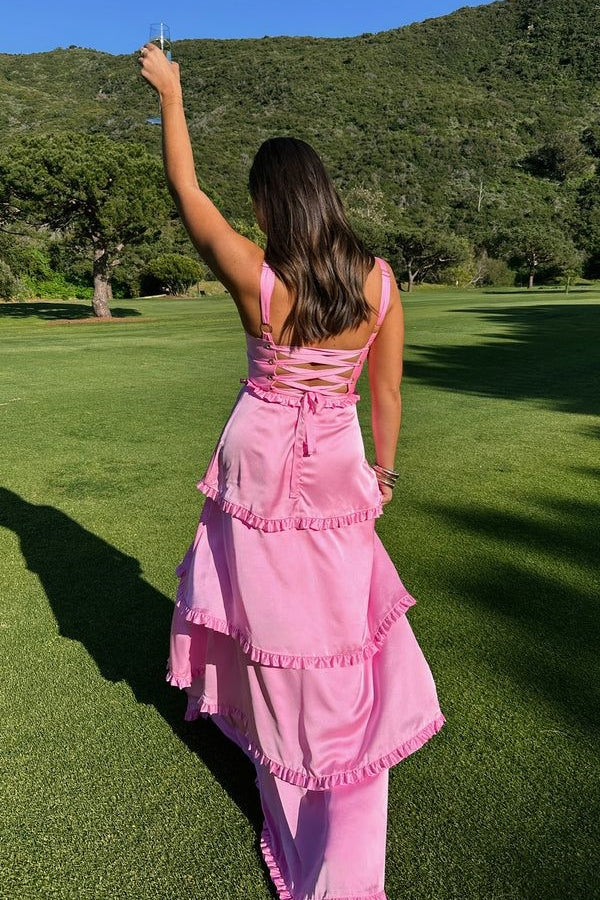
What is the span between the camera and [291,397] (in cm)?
209

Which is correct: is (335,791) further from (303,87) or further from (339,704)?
(303,87)

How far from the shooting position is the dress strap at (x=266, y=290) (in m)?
1.95

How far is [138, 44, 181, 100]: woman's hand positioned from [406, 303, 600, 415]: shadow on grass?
771 cm

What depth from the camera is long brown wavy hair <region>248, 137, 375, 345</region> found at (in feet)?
6.25

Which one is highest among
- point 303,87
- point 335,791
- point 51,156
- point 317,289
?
point 303,87

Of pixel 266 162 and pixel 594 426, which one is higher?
pixel 266 162

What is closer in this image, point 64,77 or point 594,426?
point 594,426

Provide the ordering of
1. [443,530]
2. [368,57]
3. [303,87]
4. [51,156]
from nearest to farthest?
[443,530], [51,156], [303,87], [368,57]

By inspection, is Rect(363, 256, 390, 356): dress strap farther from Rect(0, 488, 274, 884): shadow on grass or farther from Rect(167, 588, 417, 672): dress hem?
Rect(0, 488, 274, 884): shadow on grass

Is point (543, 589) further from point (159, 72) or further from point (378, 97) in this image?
point (378, 97)

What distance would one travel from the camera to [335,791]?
2031 millimetres

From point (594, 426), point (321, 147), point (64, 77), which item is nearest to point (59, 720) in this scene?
point (594, 426)

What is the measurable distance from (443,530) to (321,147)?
75.9 meters

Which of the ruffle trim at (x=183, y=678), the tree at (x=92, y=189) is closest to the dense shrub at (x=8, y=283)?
the tree at (x=92, y=189)
